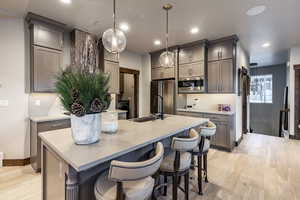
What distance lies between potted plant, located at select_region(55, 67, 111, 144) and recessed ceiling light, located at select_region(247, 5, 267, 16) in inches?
114

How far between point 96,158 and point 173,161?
3.24 feet

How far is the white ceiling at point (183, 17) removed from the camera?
102 inches

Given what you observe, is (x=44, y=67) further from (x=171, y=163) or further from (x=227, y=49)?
(x=227, y=49)

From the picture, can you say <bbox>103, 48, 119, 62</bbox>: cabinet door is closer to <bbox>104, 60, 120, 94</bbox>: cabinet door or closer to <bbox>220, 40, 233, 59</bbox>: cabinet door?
<bbox>104, 60, 120, 94</bbox>: cabinet door

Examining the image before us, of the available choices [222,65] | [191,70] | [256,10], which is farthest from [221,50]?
[256,10]

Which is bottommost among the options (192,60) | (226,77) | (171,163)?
(171,163)

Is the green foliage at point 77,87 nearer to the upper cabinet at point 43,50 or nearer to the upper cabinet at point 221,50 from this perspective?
the upper cabinet at point 43,50

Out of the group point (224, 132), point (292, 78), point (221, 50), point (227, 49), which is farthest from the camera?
point (292, 78)

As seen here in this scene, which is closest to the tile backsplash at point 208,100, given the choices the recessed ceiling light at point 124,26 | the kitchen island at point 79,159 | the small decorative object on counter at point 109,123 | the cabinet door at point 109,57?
the cabinet door at point 109,57

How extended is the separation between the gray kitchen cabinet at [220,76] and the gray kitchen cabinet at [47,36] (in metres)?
3.73

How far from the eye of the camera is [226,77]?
4102 mm

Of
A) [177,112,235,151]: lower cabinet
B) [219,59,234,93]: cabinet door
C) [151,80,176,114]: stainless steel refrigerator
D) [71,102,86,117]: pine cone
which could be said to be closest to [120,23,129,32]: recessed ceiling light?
[151,80,176,114]: stainless steel refrigerator

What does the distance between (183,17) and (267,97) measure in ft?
24.9

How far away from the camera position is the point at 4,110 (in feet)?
9.82
